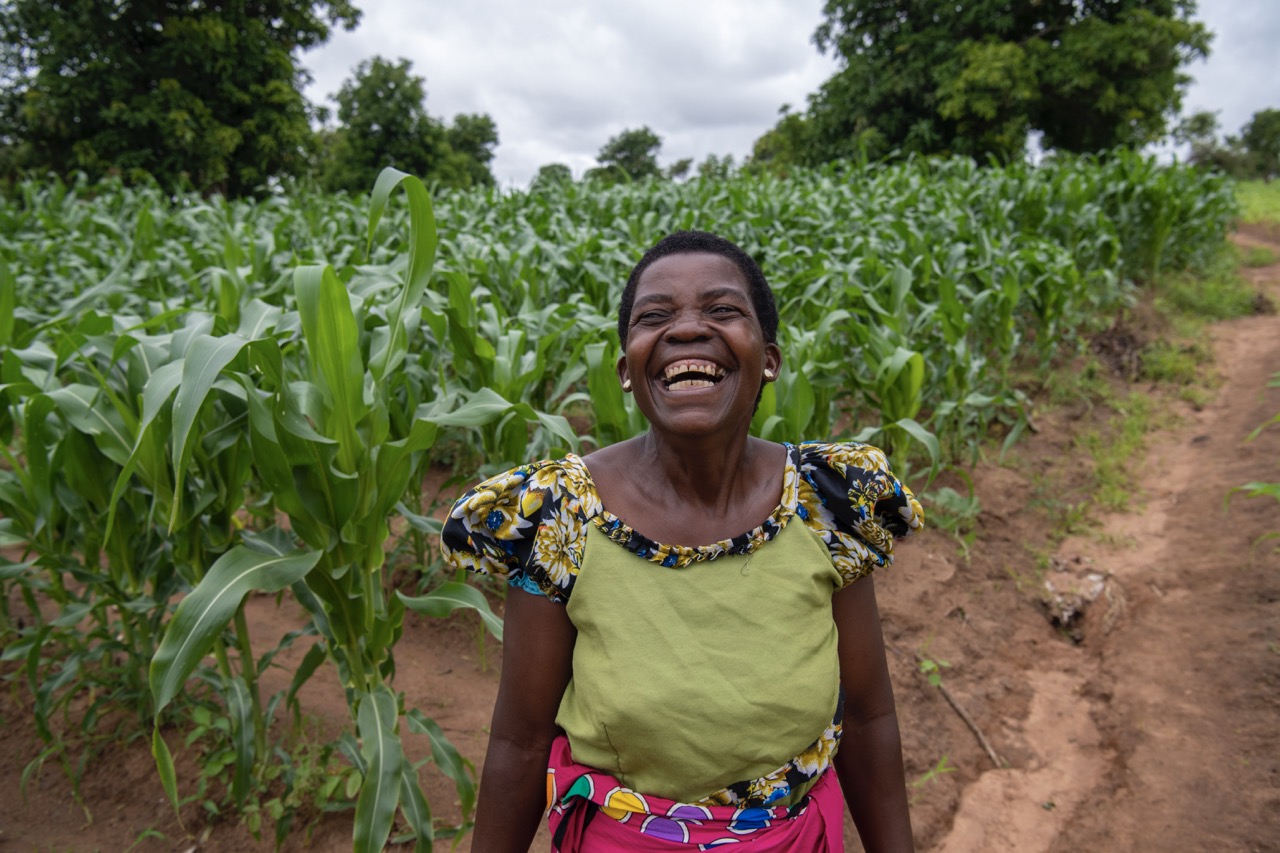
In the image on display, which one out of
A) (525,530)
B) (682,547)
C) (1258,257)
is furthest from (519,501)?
(1258,257)

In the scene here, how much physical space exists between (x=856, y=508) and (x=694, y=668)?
1.13 ft

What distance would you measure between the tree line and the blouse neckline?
649 inches

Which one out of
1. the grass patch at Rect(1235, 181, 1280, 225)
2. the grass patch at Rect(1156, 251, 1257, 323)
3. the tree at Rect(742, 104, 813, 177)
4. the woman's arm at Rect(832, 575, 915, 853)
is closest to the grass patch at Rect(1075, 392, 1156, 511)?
the grass patch at Rect(1156, 251, 1257, 323)

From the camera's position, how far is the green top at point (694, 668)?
1.12 meters

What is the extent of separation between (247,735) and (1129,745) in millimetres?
2617

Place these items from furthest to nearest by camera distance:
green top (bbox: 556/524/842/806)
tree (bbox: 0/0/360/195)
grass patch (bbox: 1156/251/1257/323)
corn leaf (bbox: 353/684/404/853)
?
tree (bbox: 0/0/360/195) → grass patch (bbox: 1156/251/1257/323) → corn leaf (bbox: 353/684/404/853) → green top (bbox: 556/524/842/806)

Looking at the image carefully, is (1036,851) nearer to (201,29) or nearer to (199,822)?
(199,822)

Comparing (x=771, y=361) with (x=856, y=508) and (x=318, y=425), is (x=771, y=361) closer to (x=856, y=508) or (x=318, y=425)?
(x=856, y=508)

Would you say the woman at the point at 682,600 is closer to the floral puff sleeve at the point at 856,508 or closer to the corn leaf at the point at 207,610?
the floral puff sleeve at the point at 856,508

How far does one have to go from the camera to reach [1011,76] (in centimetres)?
1672

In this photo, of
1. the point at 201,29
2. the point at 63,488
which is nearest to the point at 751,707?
the point at 63,488

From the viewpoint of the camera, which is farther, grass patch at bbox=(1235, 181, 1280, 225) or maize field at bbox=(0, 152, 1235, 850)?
grass patch at bbox=(1235, 181, 1280, 225)

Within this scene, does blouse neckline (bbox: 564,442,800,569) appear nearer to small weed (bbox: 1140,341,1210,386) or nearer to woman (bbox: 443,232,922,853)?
woman (bbox: 443,232,922,853)

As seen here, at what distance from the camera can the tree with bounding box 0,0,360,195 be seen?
17750 millimetres
